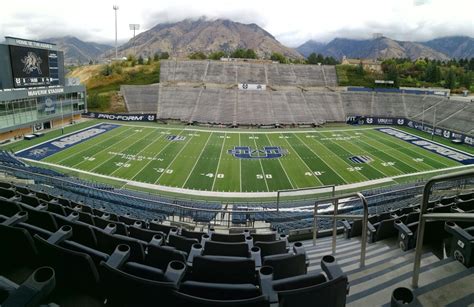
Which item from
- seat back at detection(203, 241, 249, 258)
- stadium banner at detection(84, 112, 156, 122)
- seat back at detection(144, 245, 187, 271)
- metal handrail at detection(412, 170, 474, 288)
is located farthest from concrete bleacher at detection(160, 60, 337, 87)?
metal handrail at detection(412, 170, 474, 288)

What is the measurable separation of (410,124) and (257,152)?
105ft

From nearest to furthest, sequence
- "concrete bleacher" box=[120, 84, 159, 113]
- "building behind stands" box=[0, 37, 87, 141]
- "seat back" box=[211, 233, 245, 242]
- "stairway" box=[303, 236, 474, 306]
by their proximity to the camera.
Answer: "stairway" box=[303, 236, 474, 306]
"seat back" box=[211, 233, 245, 242]
"building behind stands" box=[0, 37, 87, 141]
"concrete bleacher" box=[120, 84, 159, 113]

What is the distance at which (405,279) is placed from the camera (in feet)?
14.1

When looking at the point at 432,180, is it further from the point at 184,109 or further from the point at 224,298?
the point at 184,109

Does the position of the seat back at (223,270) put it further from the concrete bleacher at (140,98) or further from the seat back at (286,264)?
the concrete bleacher at (140,98)

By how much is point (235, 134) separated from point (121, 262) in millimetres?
43133

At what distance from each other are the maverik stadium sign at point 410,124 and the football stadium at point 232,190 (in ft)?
0.83

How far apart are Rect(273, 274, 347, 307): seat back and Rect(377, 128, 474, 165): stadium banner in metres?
38.0

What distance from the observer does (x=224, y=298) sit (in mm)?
3273

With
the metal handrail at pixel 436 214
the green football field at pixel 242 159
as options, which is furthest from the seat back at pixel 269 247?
the green football field at pixel 242 159

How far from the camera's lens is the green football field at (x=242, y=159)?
2845 cm

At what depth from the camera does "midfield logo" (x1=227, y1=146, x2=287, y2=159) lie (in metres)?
35.3

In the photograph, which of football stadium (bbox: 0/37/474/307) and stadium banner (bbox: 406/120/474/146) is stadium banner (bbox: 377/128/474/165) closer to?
football stadium (bbox: 0/37/474/307)

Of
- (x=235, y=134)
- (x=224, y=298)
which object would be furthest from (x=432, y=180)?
(x=235, y=134)
